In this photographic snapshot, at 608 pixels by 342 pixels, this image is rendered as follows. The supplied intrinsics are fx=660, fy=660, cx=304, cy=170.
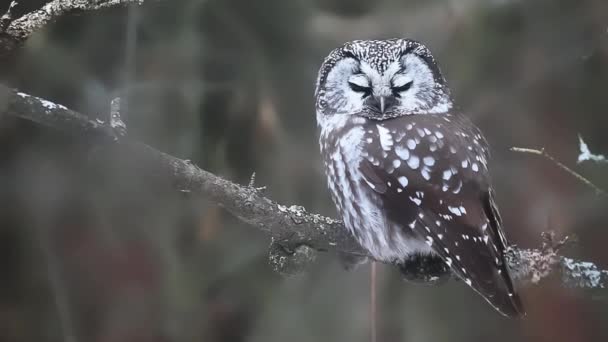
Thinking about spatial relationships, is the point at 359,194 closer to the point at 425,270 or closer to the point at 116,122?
the point at 425,270

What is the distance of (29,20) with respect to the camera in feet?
3.22

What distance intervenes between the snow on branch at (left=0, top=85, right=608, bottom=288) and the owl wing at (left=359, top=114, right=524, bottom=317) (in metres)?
0.09

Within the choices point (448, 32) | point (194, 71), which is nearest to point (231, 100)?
point (194, 71)

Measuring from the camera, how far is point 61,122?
89 centimetres

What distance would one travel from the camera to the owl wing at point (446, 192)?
3.21 feet

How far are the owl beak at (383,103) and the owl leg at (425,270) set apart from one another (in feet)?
0.80

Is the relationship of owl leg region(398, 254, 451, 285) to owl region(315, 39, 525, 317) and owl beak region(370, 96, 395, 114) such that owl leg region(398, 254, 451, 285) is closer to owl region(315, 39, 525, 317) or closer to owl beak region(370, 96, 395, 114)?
owl region(315, 39, 525, 317)

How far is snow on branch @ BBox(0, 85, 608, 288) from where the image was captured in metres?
0.90

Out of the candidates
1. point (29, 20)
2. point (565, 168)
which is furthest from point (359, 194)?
point (29, 20)

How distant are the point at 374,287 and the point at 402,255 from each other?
0.07m

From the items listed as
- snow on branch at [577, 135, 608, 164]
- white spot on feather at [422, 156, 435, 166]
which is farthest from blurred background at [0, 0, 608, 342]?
white spot on feather at [422, 156, 435, 166]

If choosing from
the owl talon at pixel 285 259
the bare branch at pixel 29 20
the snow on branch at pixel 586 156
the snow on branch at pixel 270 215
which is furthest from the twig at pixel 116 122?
the snow on branch at pixel 586 156

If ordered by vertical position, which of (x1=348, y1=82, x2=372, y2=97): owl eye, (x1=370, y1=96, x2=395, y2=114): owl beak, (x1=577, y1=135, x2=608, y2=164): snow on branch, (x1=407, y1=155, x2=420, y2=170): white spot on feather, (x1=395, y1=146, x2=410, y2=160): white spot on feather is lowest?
(x1=407, y1=155, x2=420, y2=170): white spot on feather

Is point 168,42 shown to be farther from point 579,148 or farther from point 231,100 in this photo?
point 579,148
